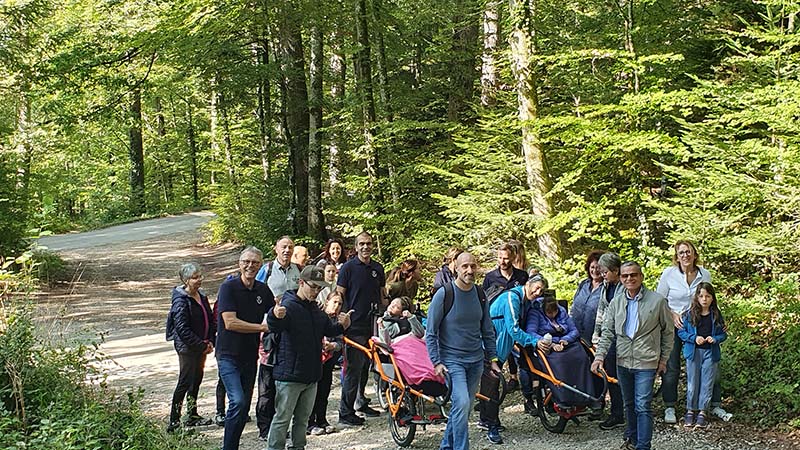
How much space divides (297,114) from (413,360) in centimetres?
1186

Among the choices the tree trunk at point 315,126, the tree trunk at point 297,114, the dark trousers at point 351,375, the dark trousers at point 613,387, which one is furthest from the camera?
the tree trunk at point 297,114

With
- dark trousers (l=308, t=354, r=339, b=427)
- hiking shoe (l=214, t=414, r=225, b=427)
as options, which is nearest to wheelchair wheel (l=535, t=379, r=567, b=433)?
dark trousers (l=308, t=354, r=339, b=427)

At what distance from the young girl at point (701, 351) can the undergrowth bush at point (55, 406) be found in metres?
4.84

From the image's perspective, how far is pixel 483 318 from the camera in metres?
6.18

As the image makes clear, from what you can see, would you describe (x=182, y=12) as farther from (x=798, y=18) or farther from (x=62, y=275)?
(x=798, y=18)

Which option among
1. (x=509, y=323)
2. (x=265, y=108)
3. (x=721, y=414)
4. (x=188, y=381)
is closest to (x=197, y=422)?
(x=188, y=381)

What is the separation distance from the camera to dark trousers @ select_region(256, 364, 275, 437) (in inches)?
272

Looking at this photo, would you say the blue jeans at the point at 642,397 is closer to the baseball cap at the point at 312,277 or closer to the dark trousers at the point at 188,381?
the baseball cap at the point at 312,277

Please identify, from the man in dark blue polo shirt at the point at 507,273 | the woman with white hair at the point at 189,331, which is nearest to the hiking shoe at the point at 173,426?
the woman with white hair at the point at 189,331

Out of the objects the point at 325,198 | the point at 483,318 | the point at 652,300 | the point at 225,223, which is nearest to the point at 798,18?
the point at 652,300

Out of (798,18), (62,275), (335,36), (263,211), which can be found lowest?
(62,275)

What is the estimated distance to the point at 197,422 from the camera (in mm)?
7512

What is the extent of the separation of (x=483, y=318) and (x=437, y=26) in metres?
12.9

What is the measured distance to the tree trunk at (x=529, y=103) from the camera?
34.7 feet
